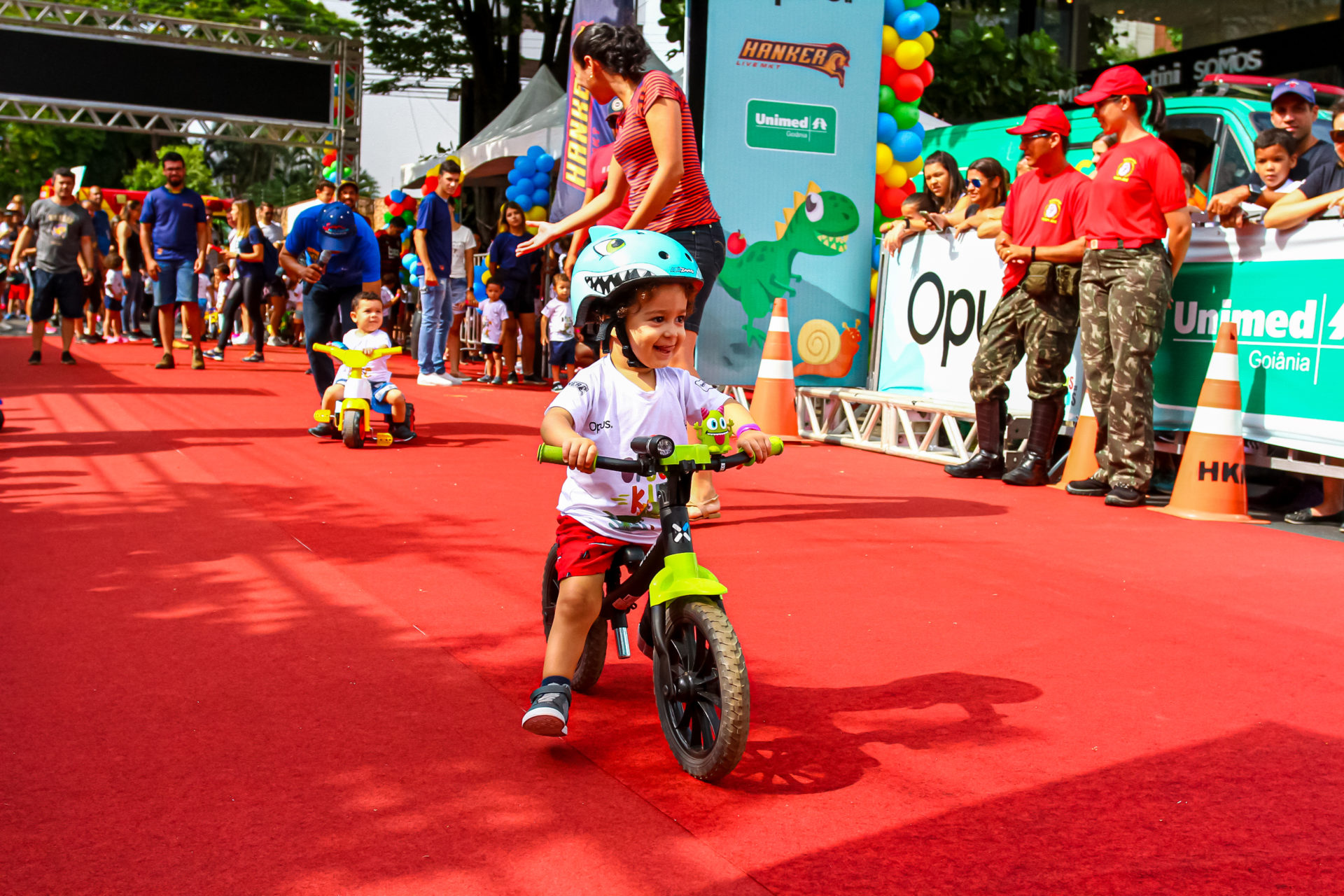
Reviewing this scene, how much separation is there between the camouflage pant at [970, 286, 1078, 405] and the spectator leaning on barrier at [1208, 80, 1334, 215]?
3.52 ft

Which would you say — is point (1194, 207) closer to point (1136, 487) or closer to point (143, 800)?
point (1136, 487)

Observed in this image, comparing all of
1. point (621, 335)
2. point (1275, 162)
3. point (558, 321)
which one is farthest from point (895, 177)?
point (621, 335)

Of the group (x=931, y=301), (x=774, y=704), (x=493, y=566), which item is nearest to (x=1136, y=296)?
(x=931, y=301)

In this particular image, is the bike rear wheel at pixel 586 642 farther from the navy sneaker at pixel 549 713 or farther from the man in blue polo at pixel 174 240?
the man in blue polo at pixel 174 240

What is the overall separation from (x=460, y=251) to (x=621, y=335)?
474 inches

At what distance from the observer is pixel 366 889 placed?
92.5 inches

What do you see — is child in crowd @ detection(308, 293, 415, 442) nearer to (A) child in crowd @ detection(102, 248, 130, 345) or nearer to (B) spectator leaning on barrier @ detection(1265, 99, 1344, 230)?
(B) spectator leaning on barrier @ detection(1265, 99, 1344, 230)

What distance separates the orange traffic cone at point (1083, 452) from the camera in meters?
7.71

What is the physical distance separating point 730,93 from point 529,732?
7652mm

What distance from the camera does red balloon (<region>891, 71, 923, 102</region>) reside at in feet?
36.4

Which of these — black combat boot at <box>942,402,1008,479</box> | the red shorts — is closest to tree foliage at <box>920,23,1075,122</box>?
black combat boot at <box>942,402,1008,479</box>

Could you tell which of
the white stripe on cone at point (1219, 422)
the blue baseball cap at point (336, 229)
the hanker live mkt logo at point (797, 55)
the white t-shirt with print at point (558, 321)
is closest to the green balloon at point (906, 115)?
the hanker live mkt logo at point (797, 55)

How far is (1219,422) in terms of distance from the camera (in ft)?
22.7

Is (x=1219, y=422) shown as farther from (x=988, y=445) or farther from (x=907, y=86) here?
(x=907, y=86)
